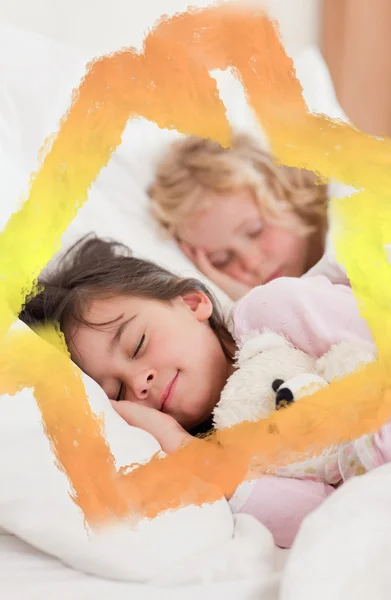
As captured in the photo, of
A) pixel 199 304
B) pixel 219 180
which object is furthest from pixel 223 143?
pixel 199 304

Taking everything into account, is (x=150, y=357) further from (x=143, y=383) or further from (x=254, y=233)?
(x=254, y=233)

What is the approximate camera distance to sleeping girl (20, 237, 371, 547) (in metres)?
0.39

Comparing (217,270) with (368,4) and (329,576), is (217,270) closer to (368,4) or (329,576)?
(329,576)

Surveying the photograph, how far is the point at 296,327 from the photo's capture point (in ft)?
1.37

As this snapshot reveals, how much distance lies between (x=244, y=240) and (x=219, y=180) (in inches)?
2.1

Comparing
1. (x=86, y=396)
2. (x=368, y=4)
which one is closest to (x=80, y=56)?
(x=86, y=396)

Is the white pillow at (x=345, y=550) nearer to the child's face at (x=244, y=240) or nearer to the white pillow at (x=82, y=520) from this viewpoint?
the white pillow at (x=82, y=520)

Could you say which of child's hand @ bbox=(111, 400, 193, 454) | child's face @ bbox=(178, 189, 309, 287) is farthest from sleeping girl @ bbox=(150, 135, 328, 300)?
child's hand @ bbox=(111, 400, 193, 454)

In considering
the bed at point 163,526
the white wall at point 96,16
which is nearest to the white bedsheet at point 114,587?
the bed at point 163,526

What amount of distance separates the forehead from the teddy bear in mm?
102

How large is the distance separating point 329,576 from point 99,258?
0.26 metres

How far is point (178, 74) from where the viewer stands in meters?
0.44

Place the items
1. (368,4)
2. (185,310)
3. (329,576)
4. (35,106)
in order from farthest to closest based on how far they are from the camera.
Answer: (368,4), (35,106), (185,310), (329,576)

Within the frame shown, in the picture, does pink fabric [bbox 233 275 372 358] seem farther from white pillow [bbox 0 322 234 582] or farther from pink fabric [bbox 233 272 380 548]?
white pillow [bbox 0 322 234 582]
